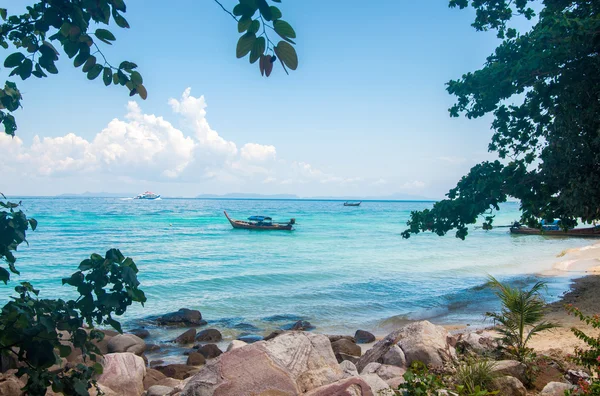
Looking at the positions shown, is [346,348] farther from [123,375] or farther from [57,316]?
[57,316]

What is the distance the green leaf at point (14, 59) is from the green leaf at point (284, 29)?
1.64 metres

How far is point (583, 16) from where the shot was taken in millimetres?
10742

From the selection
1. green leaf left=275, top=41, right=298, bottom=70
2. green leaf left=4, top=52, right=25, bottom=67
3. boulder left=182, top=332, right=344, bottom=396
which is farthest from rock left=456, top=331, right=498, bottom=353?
green leaf left=4, top=52, right=25, bottom=67

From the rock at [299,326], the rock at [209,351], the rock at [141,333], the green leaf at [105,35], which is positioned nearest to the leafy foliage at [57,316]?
the green leaf at [105,35]

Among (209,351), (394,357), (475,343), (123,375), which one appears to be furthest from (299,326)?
(123,375)

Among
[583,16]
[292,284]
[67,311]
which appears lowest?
[292,284]

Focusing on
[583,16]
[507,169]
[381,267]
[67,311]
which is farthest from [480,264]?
[67,311]

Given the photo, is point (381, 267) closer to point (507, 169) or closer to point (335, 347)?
point (507, 169)

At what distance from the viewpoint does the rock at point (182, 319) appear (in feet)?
42.4

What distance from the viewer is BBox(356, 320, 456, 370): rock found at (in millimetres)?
7363

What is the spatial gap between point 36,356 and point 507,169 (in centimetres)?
1172

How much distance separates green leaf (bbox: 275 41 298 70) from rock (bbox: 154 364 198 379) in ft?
27.9

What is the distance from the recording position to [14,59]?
2.43 metres

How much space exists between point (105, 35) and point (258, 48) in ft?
3.74
